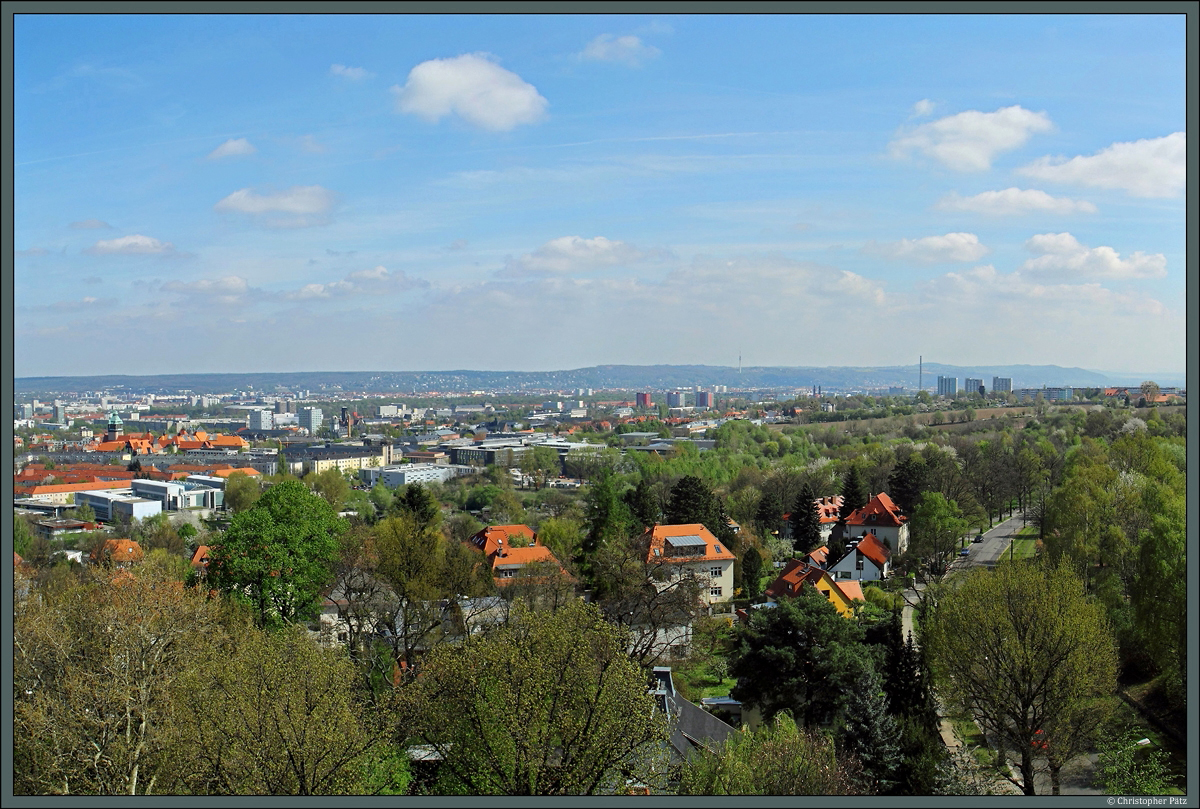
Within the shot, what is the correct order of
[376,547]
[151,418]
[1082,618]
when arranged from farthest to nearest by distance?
[151,418] < [376,547] < [1082,618]

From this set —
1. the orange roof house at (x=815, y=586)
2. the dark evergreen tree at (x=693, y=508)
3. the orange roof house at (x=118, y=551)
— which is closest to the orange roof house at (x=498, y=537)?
the dark evergreen tree at (x=693, y=508)

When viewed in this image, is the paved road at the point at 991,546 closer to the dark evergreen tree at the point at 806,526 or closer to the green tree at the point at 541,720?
the dark evergreen tree at the point at 806,526

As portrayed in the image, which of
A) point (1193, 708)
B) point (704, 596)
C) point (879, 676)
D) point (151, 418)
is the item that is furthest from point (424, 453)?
point (1193, 708)

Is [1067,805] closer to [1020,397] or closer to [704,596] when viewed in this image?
[704,596]

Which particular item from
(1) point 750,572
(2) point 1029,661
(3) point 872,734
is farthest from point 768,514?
(2) point 1029,661

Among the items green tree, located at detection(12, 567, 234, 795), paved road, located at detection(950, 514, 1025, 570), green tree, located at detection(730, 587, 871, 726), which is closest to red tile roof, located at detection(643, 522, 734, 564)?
paved road, located at detection(950, 514, 1025, 570)
